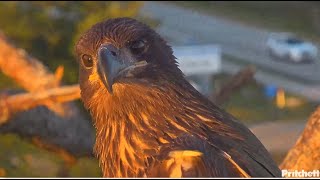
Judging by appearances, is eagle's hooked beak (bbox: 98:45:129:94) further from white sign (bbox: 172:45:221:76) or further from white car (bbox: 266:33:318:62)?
white car (bbox: 266:33:318:62)

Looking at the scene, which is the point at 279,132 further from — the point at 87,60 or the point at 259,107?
the point at 87,60

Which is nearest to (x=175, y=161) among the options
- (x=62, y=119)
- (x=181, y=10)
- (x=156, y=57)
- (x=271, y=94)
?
(x=156, y=57)

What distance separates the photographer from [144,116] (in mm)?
950

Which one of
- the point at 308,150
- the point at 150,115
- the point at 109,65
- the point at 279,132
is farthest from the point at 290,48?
the point at 109,65

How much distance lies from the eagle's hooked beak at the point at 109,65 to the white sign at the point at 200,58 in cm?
89

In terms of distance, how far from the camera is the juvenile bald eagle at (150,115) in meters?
0.87

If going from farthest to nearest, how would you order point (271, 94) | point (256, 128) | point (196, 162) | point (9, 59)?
point (271, 94) < point (256, 128) < point (9, 59) < point (196, 162)

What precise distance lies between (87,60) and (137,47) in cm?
8

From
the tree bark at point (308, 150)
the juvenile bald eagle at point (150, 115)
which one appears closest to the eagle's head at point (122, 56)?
the juvenile bald eagle at point (150, 115)

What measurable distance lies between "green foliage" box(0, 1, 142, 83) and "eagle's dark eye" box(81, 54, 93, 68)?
832mm

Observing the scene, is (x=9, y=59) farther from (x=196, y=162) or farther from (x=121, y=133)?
(x=196, y=162)

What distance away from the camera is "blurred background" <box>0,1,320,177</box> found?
5.91ft

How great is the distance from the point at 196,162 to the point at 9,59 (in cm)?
73

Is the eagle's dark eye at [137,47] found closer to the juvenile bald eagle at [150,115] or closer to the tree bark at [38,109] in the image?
the juvenile bald eagle at [150,115]
